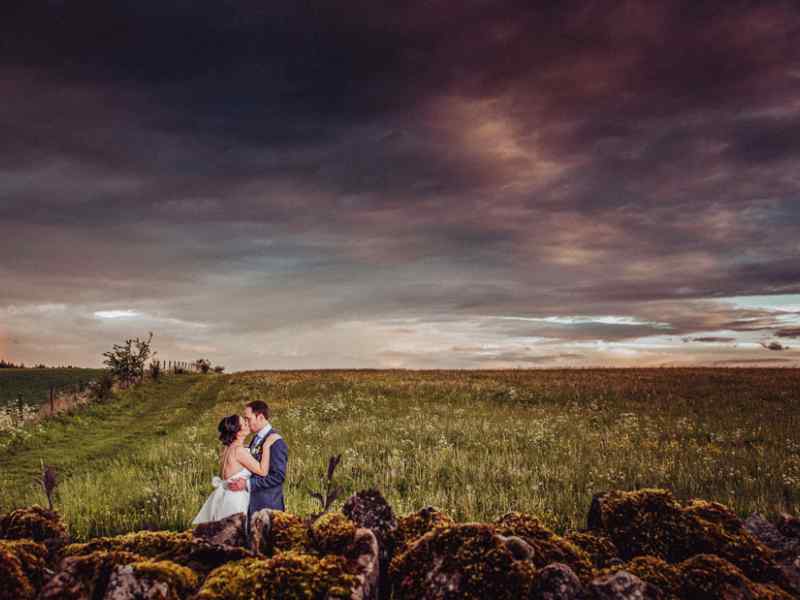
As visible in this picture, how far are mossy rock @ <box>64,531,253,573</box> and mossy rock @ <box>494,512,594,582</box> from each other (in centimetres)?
173

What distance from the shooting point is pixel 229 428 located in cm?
809

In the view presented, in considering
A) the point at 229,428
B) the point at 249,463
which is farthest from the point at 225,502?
the point at 229,428

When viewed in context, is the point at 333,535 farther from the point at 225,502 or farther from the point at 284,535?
the point at 225,502

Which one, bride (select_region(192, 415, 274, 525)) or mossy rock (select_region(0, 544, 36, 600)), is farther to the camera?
bride (select_region(192, 415, 274, 525))

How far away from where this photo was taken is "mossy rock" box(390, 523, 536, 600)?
2.99 meters

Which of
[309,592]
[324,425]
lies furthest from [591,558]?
[324,425]

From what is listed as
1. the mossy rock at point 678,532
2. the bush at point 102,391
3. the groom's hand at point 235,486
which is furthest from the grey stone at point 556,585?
the bush at point 102,391

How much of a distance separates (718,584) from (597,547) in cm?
83

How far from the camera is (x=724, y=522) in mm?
3854

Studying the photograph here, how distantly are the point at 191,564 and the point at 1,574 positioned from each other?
1.05m

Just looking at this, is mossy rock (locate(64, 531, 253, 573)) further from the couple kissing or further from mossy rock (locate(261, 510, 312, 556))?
the couple kissing

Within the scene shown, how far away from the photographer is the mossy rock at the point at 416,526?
12.5 ft

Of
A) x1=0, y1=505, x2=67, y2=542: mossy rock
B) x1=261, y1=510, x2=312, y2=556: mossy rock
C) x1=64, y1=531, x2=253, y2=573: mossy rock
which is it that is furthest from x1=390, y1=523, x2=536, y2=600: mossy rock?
x1=0, y1=505, x2=67, y2=542: mossy rock

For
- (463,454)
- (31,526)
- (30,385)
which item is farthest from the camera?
(30,385)
